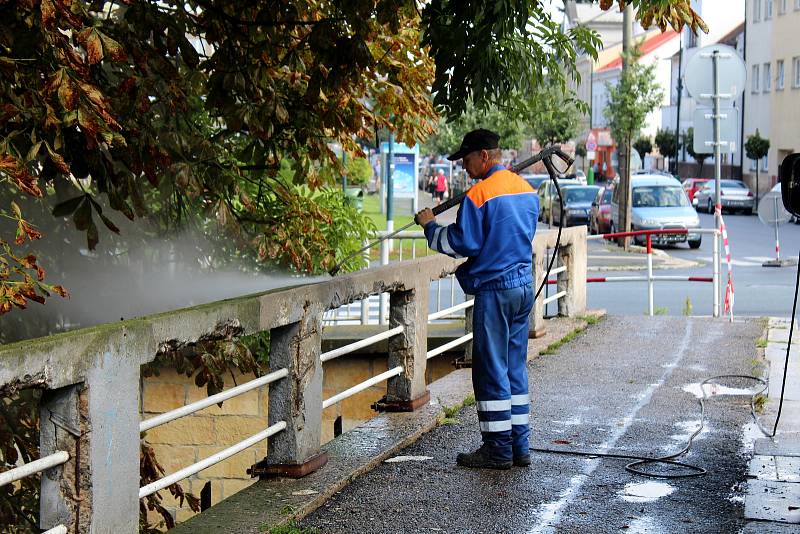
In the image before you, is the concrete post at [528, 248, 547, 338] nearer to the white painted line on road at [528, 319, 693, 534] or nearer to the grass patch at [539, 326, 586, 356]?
the grass patch at [539, 326, 586, 356]

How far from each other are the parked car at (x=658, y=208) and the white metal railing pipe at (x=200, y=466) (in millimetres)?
28443

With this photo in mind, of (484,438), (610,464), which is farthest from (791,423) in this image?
(484,438)

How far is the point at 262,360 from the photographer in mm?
12164

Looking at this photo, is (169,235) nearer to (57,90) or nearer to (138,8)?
(138,8)

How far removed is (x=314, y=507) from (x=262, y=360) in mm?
6288

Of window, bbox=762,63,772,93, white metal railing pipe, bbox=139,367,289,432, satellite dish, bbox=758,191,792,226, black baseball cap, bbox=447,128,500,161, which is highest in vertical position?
window, bbox=762,63,772,93

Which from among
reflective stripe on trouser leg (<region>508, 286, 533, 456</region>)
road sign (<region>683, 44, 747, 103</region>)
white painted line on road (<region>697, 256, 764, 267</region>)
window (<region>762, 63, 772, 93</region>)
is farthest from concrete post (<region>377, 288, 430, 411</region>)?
window (<region>762, 63, 772, 93</region>)

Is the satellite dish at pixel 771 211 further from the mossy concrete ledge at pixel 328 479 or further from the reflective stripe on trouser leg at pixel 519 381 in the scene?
the reflective stripe on trouser leg at pixel 519 381

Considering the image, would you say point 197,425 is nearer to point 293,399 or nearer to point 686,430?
point 686,430

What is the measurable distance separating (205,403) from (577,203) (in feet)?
129

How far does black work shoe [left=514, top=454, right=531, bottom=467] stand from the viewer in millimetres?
6930

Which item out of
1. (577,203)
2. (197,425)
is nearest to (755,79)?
(577,203)

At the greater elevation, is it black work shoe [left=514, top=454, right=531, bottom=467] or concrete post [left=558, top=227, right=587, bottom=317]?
concrete post [left=558, top=227, right=587, bottom=317]

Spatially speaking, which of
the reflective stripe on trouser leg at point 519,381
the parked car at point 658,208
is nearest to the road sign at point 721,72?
the reflective stripe on trouser leg at point 519,381
